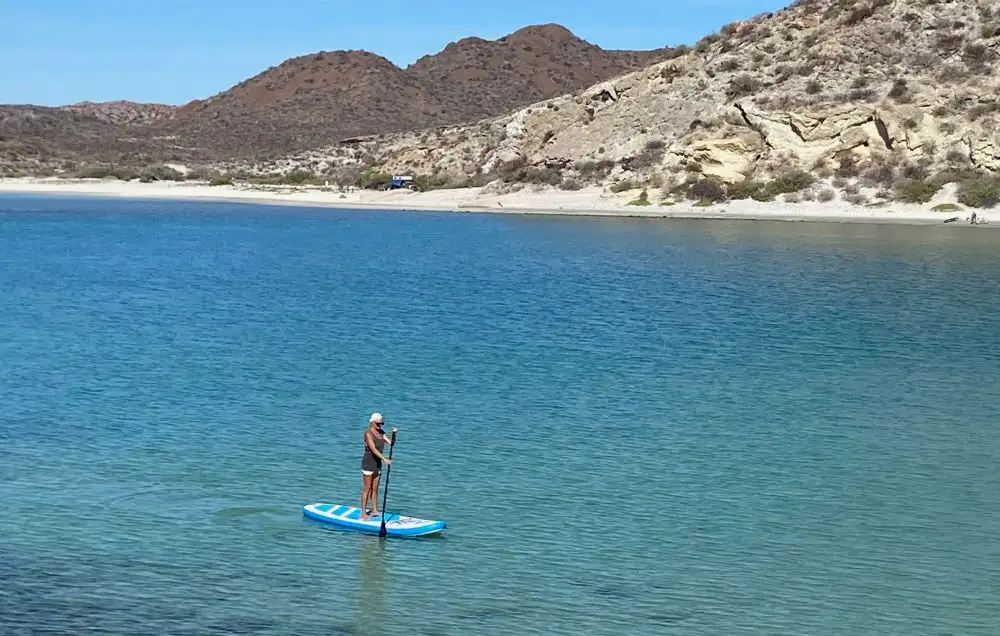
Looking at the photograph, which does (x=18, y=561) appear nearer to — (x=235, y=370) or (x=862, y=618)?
(x=862, y=618)

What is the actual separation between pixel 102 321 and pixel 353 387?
10.5 meters

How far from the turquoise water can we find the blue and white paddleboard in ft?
0.52

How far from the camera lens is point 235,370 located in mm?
24578

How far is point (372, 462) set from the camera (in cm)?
1547

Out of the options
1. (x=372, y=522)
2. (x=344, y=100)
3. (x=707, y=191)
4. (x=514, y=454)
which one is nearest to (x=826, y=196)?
(x=707, y=191)

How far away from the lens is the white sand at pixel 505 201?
5866 centimetres

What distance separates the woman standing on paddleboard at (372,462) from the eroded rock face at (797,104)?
50000 mm

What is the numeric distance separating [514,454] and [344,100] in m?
134

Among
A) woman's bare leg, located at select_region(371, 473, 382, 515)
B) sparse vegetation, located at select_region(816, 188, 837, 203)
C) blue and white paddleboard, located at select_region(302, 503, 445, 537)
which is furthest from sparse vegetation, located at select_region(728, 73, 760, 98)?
blue and white paddleboard, located at select_region(302, 503, 445, 537)

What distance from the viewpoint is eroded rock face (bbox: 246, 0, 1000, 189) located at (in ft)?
206

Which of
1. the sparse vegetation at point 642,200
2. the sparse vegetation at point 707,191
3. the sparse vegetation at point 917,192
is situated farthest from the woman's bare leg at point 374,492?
the sparse vegetation at point 642,200

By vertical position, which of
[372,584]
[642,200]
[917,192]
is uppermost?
[917,192]

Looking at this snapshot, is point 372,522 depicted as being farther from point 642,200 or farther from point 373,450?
point 642,200

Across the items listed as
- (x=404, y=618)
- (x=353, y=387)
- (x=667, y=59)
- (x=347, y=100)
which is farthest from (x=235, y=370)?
(x=347, y=100)
